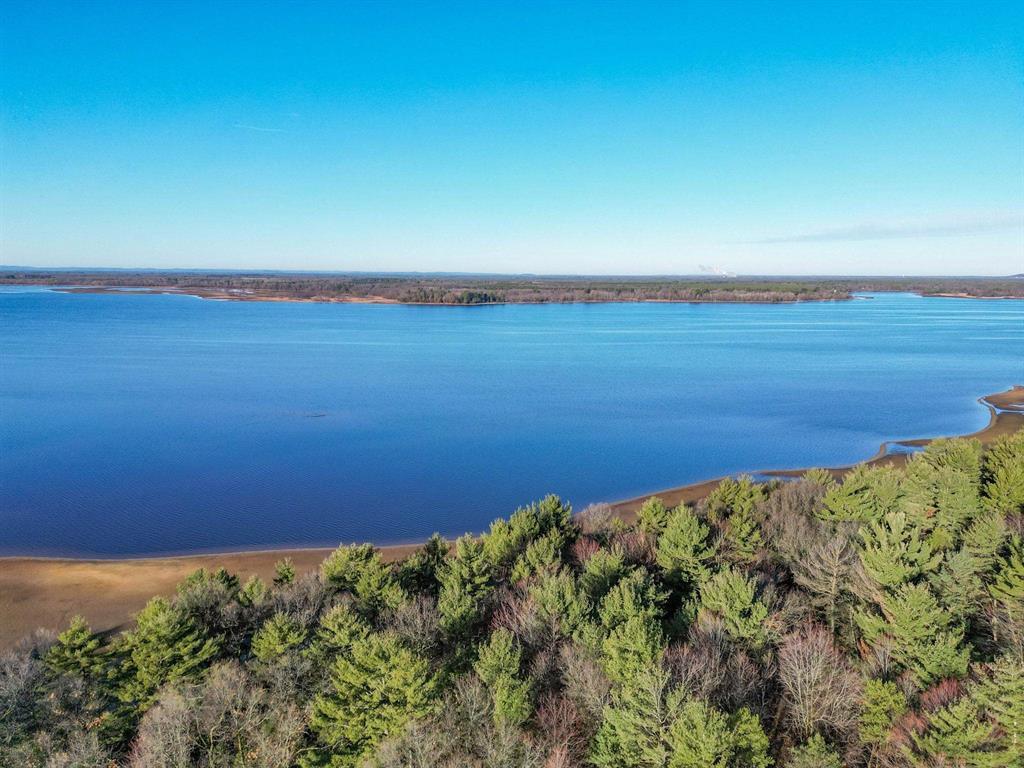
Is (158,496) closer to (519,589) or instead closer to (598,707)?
(519,589)

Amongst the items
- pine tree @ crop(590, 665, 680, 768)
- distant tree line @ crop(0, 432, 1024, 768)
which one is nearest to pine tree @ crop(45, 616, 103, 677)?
distant tree line @ crop(0, 432, 1024, 768)

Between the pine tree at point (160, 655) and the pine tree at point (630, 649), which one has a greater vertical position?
the pine tree at point (630, 649)

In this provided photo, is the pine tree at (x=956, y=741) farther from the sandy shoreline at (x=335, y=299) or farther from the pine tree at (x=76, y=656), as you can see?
the sandy shoreline at (x=335, y=299)

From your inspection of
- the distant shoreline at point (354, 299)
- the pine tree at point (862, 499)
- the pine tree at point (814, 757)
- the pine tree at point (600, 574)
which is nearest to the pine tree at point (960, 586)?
the pine tree at point (862, 499)

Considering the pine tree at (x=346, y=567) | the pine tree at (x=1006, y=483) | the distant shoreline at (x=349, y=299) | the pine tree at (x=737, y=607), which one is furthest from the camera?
the distant shoreline at (x=349, y=299)

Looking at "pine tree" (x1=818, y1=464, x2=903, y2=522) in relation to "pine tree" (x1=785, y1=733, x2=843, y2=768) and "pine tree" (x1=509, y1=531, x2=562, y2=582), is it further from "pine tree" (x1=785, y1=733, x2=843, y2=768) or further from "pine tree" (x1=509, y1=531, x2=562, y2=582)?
"pine tree" (x1=785, y1=733, x2=843, y2=768)

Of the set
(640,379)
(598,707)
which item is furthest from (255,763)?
(640,379)

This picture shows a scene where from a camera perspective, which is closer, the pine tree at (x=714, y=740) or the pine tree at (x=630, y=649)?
the pine tree at (x=714, y=740)
